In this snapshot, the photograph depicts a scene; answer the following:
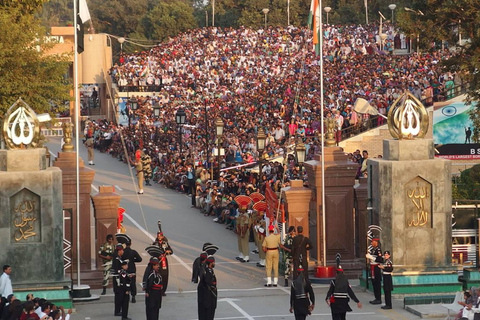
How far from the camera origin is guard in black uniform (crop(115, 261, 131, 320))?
22234 mm

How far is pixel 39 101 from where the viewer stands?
3594 centimetres

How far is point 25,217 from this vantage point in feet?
75.8

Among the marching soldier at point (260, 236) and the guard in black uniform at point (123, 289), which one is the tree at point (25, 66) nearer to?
the marching soldier at point (260, 236)

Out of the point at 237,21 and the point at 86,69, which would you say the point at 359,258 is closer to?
the point at 86,69

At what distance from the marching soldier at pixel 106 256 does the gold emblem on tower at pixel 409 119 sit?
6.66 metres

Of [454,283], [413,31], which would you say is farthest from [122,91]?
[454,283]

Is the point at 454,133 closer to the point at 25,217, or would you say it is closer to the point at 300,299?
the point at 25,217

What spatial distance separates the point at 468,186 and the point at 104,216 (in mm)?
12361

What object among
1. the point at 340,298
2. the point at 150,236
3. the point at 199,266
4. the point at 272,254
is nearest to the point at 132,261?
the point at 199,266

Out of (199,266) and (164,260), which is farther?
(164,260)

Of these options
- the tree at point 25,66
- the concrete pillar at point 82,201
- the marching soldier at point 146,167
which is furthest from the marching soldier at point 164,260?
the marching soldier at point 146,167

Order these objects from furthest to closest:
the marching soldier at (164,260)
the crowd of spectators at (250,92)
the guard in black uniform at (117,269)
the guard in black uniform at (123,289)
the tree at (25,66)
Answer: the crowd of spectators at (250,92), the tree at (25,66), the marching soldier at (164,260), the guard in black uniform at (117,269), the guard in black uniform at (123,289)

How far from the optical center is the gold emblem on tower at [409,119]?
2409 centimetres

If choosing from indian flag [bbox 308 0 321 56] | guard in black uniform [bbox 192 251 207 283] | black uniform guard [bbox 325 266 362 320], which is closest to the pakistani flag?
indian flag [bbox 308 0 321 56]
